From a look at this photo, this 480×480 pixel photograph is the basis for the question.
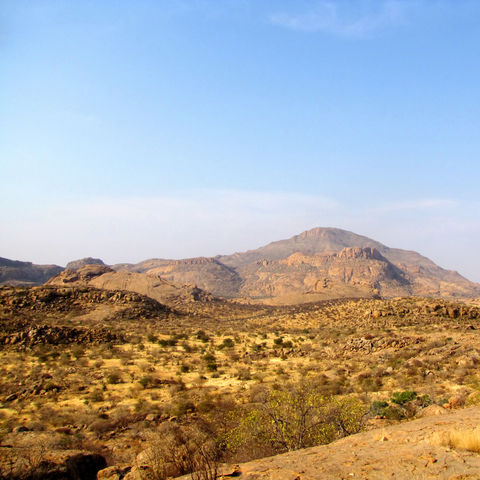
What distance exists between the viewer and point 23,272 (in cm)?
11531

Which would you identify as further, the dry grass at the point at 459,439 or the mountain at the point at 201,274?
the mountain at the point at 201,274

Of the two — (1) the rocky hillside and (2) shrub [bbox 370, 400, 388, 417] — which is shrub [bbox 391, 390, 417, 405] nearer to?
(2) shrub [bbox 370, 400, 388, 417]

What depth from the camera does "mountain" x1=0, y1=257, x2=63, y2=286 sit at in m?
106

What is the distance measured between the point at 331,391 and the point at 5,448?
12.1 metres

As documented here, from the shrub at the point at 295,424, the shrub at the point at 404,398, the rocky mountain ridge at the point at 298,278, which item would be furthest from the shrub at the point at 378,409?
the rocky mountain ridge at the point at 298,278

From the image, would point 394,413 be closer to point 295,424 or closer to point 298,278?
point 295,424

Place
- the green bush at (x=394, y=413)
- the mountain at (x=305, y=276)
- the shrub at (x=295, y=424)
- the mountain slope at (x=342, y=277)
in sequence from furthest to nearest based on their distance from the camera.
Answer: the mountain at (x=305, y=276) → the mountain slope at (x=342, y=277) → the green bush at (x=394, y=413) → the shrub at (x=295, y=424)

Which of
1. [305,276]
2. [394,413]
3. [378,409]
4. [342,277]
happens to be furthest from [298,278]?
[394,413]

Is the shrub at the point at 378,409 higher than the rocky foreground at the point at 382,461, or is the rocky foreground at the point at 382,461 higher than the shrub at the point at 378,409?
the rocky foreground at the point at 382,461

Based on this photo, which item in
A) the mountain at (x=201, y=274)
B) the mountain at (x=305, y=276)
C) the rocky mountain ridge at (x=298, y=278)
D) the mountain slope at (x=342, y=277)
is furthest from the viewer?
the mountain at (x=201, y=274)

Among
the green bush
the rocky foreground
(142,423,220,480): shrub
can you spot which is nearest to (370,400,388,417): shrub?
the green bush

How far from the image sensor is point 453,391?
13.0 metres

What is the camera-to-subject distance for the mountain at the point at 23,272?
10588cm

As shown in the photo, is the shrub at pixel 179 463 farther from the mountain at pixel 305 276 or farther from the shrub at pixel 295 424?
the mountain at pixel 305 276
